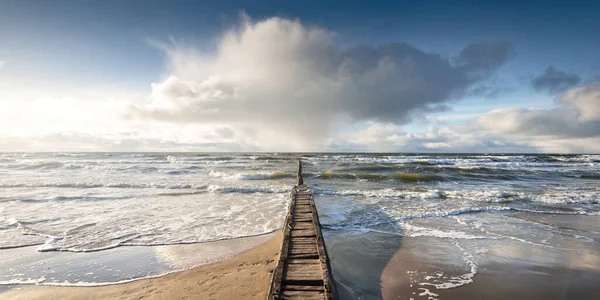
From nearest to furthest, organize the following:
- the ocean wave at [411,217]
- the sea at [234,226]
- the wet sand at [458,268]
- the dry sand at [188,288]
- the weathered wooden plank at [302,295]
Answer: the weathered wooden plank at [302,295] → the dry sand at [188,288] → the wet sand at [458,268] → the sea at [234,226] → the ocean wave at [411,217]

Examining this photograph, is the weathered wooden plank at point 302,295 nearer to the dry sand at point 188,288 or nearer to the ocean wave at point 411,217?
the dry sand at point 188,288

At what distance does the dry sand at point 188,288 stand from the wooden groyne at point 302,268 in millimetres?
620

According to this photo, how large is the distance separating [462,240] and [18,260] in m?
11.6

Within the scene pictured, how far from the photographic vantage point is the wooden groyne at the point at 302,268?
386 centimetres

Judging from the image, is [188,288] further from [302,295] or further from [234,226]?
[234,226]

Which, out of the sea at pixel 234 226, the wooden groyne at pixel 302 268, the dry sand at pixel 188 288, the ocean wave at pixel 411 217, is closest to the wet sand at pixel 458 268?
the sea at pixel 234 226

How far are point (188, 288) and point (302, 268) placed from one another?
2.22 meters

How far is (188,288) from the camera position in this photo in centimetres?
496

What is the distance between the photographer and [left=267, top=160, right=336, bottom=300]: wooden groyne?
3862mm

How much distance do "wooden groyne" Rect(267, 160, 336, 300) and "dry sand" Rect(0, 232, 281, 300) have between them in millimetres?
620

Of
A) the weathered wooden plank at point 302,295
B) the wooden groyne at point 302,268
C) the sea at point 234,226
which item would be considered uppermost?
the wooden groyne at point 302,268

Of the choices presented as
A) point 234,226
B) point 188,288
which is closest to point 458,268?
point 188,288

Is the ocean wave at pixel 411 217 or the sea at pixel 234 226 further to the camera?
the ocean wave at pixel 411 217

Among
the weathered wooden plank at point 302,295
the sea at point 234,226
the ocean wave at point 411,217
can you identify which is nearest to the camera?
the weathered wooden plank at point 302,295
